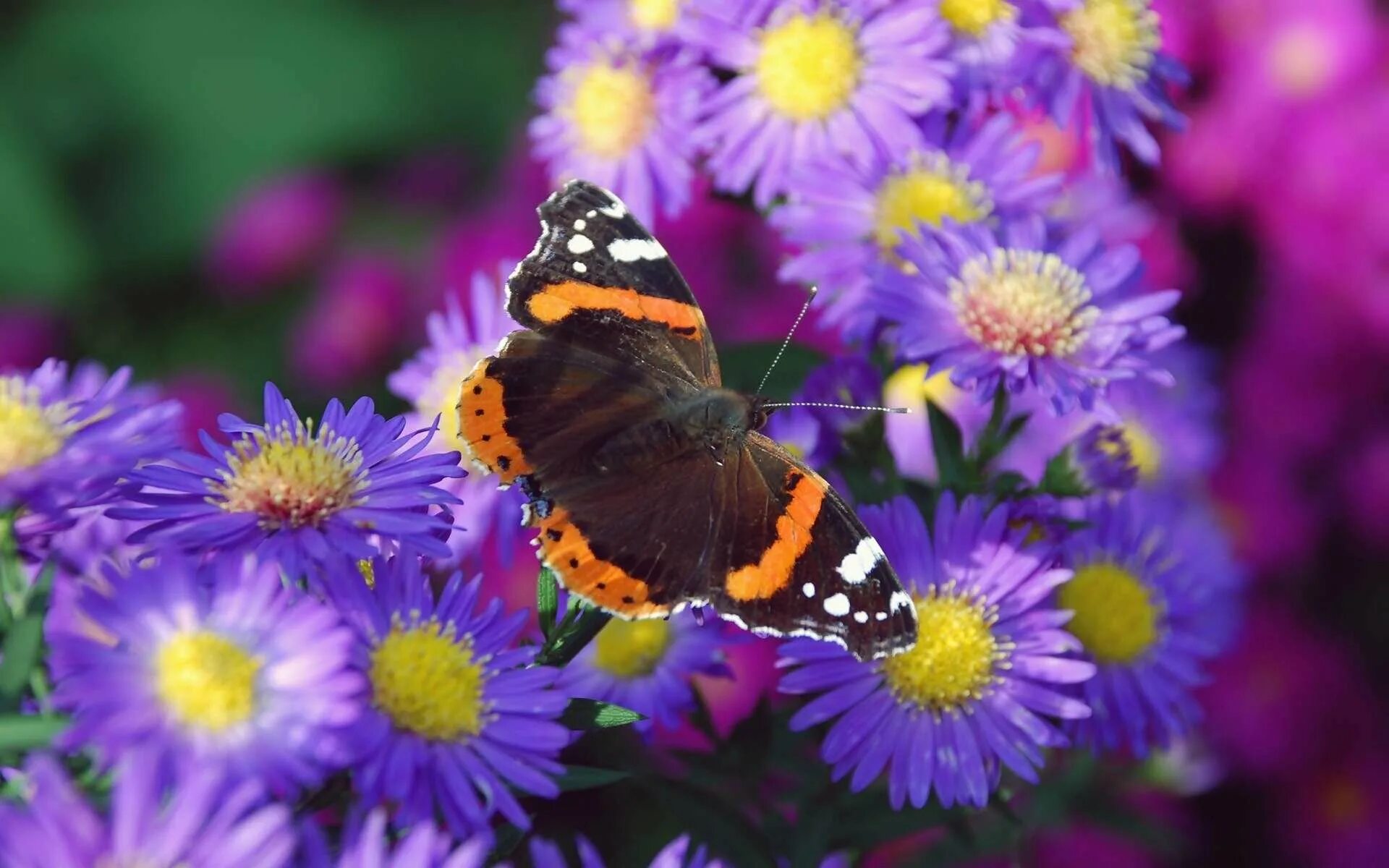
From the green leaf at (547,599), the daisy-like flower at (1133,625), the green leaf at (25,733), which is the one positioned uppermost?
the green leaf at (25,733)

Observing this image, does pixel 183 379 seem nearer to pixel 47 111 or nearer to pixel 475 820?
pixel 47 111

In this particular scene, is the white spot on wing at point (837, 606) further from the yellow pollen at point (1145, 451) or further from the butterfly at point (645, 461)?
the yellow pollen at point (1145, 451)

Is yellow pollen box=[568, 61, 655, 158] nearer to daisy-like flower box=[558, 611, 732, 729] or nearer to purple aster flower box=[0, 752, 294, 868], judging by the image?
daisy-like flower box=[558, 611, 732, 729]

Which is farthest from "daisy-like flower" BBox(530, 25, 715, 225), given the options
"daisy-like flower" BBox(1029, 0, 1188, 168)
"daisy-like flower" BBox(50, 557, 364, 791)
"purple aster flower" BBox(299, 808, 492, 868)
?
"purple aster flower" BBox(299, 808, 492, 868)

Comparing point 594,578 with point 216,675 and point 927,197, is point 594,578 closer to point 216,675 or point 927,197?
point 216,675

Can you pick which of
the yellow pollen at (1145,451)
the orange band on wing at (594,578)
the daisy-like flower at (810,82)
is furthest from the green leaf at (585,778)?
the yellow pollen at (1145,451)

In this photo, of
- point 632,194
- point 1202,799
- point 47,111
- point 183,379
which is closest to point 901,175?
point 632,194
